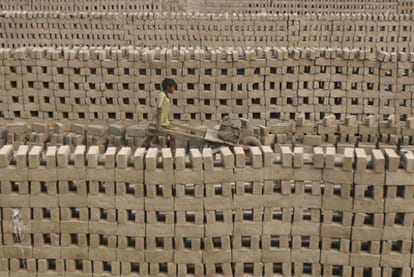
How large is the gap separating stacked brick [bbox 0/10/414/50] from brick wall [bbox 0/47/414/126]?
7.38 meters

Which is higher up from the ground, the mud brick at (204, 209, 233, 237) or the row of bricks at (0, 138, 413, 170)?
the row of bricks at (0, 138, 413, 170)

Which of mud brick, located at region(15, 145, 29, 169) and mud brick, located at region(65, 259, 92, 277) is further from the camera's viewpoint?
mud brick, located at region(65, 259, 92, 277)

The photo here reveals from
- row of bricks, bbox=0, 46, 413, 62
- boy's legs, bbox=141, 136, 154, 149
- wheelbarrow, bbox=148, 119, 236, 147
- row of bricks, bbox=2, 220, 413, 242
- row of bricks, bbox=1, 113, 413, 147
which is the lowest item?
row of bricks, bbox=2, 220, 413, 242

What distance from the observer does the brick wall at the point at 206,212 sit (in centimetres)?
855

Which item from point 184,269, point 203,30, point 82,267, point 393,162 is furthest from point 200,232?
point 203,30

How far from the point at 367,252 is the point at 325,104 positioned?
851cm

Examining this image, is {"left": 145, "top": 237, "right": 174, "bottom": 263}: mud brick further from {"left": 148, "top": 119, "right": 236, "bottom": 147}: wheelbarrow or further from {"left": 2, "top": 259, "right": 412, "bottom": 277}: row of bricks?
{"left": 148, "top": 119, "right": 236, "bottom": 147}: wheelbarrow

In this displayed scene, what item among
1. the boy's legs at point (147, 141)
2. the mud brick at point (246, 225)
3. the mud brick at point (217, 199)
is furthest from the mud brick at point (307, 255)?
the boy's legs at point (147, 141)

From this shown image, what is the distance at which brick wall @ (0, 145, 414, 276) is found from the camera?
28.0 ft

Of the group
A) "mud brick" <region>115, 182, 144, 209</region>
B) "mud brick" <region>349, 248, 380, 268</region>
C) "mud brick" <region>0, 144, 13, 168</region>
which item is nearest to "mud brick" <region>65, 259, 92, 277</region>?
"mud brick" <region>115, 182, 144, 209</region>

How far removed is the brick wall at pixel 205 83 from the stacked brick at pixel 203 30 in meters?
7.38

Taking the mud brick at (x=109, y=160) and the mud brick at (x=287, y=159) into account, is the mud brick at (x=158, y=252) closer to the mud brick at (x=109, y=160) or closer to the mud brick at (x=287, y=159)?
the mud brick at (x=109, y=160)

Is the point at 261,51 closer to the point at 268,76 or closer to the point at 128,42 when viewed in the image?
the point at 268,76

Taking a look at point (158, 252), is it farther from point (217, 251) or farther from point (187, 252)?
point (217, 251)
